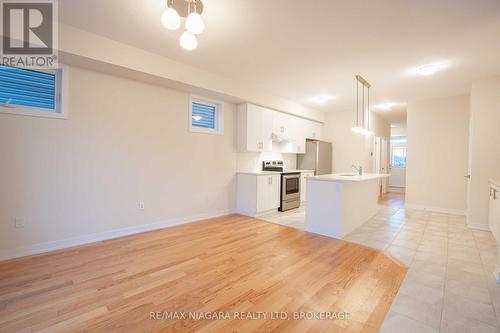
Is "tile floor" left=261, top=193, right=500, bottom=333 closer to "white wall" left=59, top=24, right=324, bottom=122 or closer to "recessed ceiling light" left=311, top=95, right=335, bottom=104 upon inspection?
"white wall" left=59, top=24, right=324, bottom=122

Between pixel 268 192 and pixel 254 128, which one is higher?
pixel 254 128

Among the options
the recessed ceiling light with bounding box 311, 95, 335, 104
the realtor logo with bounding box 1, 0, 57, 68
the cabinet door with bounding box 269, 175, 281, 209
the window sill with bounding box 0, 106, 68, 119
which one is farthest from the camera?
the recessed ceiling light with bounding box 311, 95, 335, 104

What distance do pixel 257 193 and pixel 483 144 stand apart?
4.19 m

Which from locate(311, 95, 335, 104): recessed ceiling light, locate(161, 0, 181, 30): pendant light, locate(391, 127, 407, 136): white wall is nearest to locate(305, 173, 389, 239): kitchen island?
locate(311, 95, 335, 104): recessed ceiling light

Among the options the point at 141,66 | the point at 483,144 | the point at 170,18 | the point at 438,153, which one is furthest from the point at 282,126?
the point at 170,18

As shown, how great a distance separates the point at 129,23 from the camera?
8.70ft

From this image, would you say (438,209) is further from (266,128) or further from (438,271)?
(266,128)

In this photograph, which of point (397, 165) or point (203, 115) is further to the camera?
point (397, 165)

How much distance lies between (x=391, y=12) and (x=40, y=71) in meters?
4.22

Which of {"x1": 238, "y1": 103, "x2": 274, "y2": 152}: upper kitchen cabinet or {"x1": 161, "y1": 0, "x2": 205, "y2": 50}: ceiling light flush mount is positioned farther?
{"x1": 238, "y1": 103, "x2": 274, "y2": 152}: upper kitchen cabinet

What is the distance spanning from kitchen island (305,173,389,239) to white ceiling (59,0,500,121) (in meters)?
1.86

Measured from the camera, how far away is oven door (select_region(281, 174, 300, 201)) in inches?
209

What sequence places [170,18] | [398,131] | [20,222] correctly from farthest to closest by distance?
[398,131], [20,222], [170,18]

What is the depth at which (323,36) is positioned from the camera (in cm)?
284
